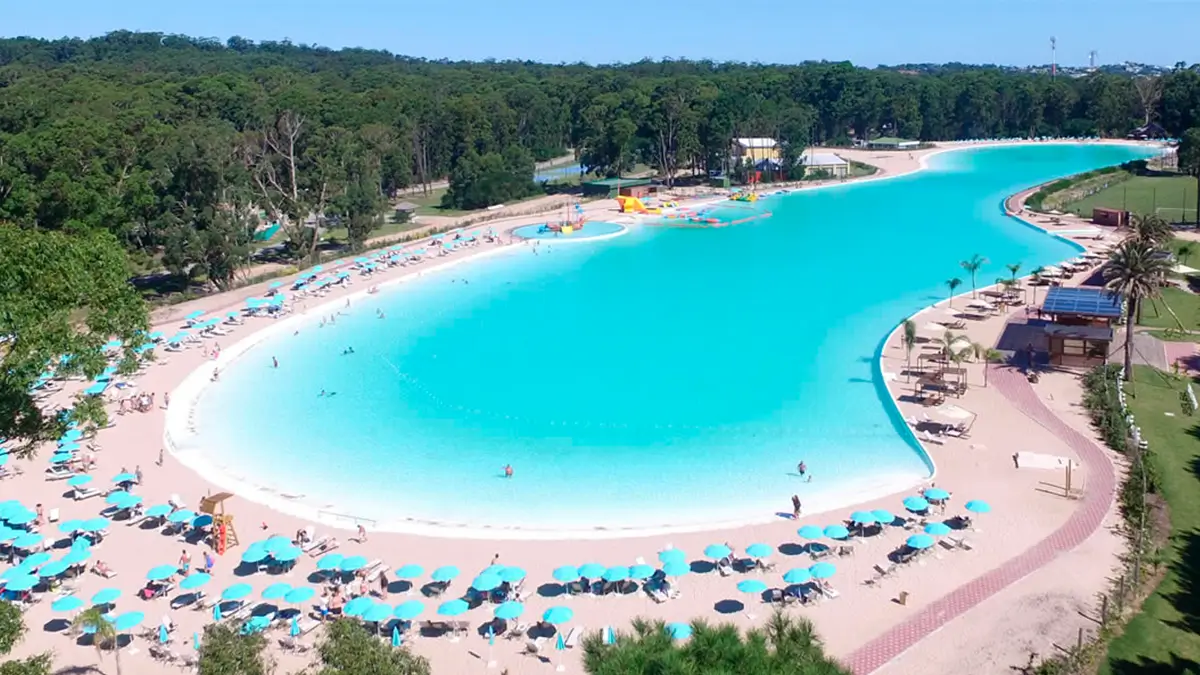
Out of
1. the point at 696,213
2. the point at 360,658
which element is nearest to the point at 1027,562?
the point at 360,658

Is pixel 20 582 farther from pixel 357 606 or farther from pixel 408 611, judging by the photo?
pixel 408 611

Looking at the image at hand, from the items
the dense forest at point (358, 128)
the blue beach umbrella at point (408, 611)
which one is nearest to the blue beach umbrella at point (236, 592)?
the blue beach umbrella at point (408, 611)

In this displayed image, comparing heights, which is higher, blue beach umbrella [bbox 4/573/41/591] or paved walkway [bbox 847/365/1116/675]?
blue beach umbrella [bbox 4/573/41/591]

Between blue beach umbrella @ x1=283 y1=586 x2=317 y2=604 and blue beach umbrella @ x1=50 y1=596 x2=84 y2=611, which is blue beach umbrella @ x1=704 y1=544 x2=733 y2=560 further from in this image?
blue beach umbrella @ x1=50 y1=596 x2=84 y2=611

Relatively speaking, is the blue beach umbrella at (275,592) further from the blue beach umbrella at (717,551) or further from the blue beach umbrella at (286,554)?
the blue beach umbrella at (717,551)

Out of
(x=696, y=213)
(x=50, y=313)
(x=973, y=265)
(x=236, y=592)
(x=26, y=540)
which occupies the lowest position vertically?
(x=236, y=592)

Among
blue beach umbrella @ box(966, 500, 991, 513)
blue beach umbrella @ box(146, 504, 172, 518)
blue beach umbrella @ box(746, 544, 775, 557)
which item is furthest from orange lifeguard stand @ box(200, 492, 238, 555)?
blue beach umbrella @ box(966, 500, 991, 513)
